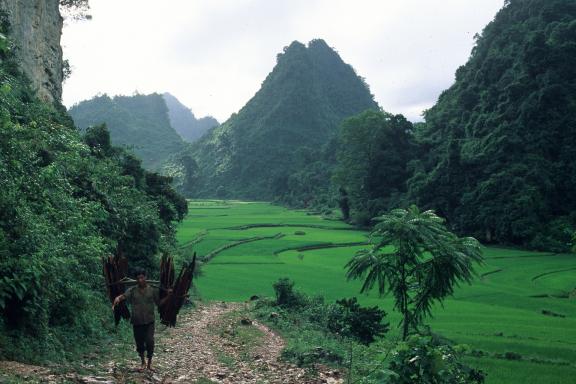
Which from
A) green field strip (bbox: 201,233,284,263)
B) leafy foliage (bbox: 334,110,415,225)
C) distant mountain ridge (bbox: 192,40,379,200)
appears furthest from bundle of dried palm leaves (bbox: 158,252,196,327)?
distant mountain ridge (bbox: 192,40,379,200)

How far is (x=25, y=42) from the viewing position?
79.4ft

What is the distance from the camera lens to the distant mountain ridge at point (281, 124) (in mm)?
105000

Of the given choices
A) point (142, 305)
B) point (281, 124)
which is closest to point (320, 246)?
point (142, 305)

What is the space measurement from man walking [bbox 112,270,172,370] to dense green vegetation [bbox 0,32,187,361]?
1482mm

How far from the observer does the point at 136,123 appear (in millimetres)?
136000

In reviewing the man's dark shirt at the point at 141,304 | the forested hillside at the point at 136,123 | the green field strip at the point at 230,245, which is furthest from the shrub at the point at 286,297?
the forested hillside at the point at 136,123

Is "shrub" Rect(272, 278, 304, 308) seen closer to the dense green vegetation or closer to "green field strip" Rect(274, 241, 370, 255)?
the dense green vegetation

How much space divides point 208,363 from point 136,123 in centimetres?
13509

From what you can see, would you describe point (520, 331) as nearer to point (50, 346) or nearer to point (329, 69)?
point (50, 346)

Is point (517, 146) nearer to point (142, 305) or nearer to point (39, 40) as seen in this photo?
point (39, 40)

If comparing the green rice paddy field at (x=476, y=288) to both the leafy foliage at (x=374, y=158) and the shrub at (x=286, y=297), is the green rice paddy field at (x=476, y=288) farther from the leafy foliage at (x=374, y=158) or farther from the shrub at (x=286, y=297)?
the leafy foliage at (x=374, y=158)

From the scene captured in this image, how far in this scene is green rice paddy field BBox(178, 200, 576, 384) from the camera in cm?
1270

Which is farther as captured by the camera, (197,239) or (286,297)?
(197,239)

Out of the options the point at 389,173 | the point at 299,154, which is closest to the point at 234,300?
the point at 389,173
